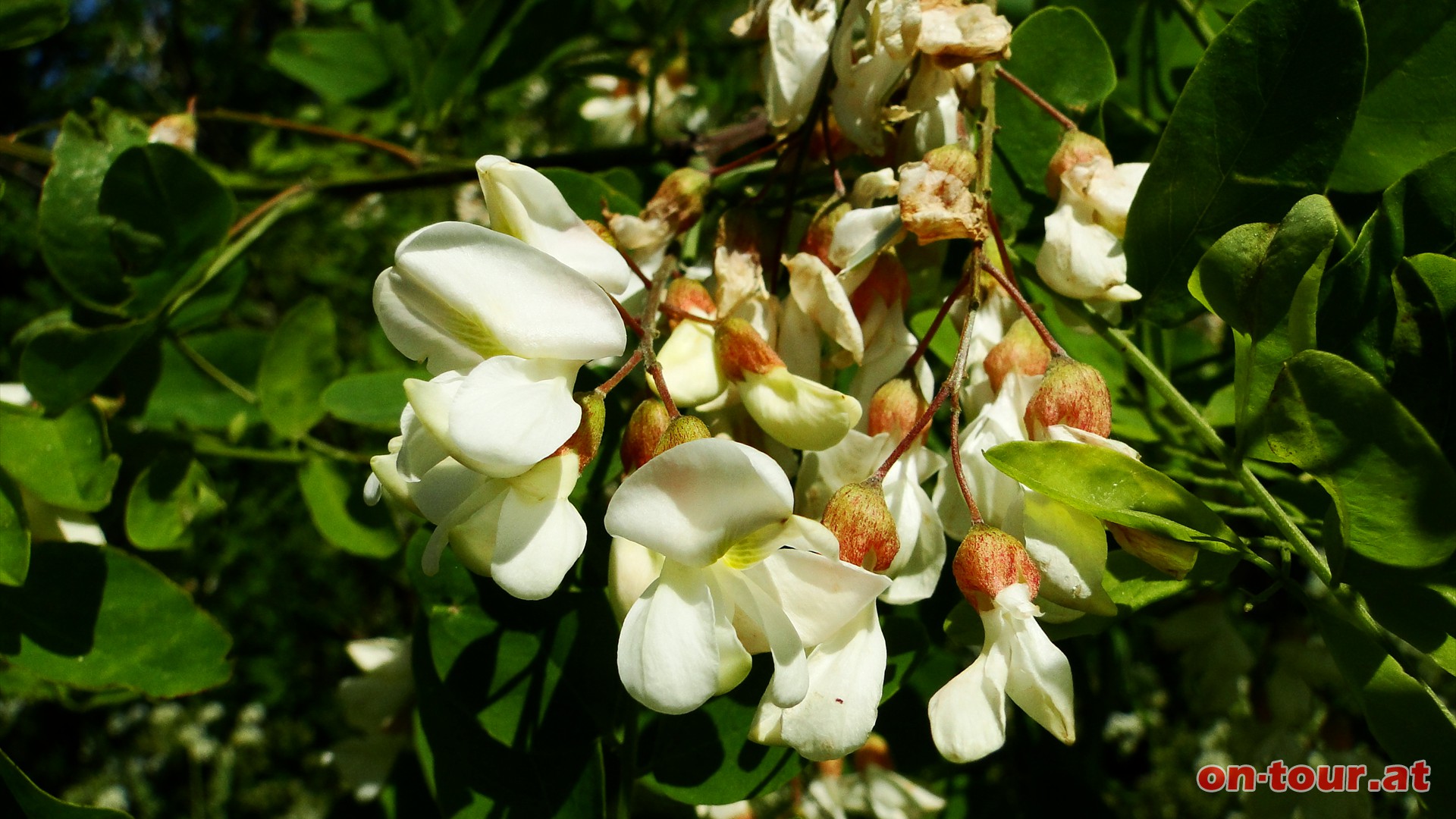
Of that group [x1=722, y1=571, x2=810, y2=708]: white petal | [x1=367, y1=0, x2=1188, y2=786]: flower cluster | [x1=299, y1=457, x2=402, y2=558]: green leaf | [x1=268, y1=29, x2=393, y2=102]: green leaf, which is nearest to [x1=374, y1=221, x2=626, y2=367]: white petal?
[x1=367, y1=0, x2=1188, y2=786]: flower cluster

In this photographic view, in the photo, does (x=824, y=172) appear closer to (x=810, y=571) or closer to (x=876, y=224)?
(x=876, y=224)

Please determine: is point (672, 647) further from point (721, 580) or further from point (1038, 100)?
point (1038, 100)

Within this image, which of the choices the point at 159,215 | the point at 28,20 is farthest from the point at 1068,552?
the point at 28,20

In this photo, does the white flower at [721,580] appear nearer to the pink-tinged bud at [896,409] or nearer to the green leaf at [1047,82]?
the pink-tinged bud at [896,409]

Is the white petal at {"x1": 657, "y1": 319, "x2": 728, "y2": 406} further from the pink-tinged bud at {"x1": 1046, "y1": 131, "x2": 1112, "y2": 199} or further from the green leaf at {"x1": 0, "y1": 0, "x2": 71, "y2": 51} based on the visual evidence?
the green leaf at {"x1": 0, "y1": 0, "x2": 71, "y2": 51}

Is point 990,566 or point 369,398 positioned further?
point 369,398

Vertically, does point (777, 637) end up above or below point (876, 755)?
above

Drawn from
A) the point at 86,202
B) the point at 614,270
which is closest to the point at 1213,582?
the point at 614,270
